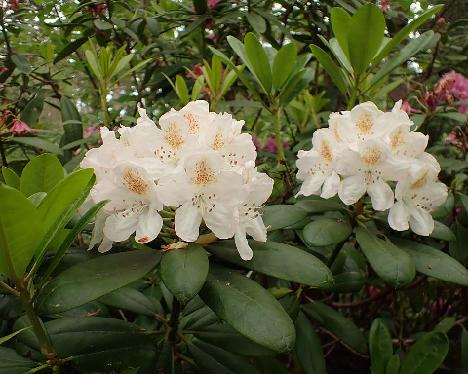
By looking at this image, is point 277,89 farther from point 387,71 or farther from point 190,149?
point 190,149

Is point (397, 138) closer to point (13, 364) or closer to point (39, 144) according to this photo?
point (13, 364)

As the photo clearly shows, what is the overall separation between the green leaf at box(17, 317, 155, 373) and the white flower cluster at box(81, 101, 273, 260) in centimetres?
21

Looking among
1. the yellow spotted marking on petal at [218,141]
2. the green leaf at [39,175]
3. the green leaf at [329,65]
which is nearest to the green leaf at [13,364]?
the green leaf at [39,175]

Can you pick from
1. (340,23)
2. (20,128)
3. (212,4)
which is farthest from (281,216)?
(212,4)

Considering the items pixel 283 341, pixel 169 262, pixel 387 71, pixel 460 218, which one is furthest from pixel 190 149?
pixel 460 218

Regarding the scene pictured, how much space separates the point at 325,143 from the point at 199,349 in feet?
1.80

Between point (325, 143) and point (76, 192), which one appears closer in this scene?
point (76, 192)

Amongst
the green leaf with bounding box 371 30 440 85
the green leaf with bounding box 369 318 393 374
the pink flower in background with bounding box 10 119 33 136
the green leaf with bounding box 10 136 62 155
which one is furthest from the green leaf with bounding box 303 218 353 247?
the pink flower in background with bounding box 10 119 33 136

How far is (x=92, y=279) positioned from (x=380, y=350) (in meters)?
0.64

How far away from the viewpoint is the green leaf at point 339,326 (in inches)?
53.3

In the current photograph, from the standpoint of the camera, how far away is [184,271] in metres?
0.78

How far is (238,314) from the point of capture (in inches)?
30.6

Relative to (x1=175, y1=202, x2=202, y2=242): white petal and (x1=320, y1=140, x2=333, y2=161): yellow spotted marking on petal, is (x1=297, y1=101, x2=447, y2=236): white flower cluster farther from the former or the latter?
(x1=175, y1=202, x2=202, y2=242): white petal

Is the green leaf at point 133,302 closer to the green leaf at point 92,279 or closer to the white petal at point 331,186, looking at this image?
the green leaf at point 92,279
